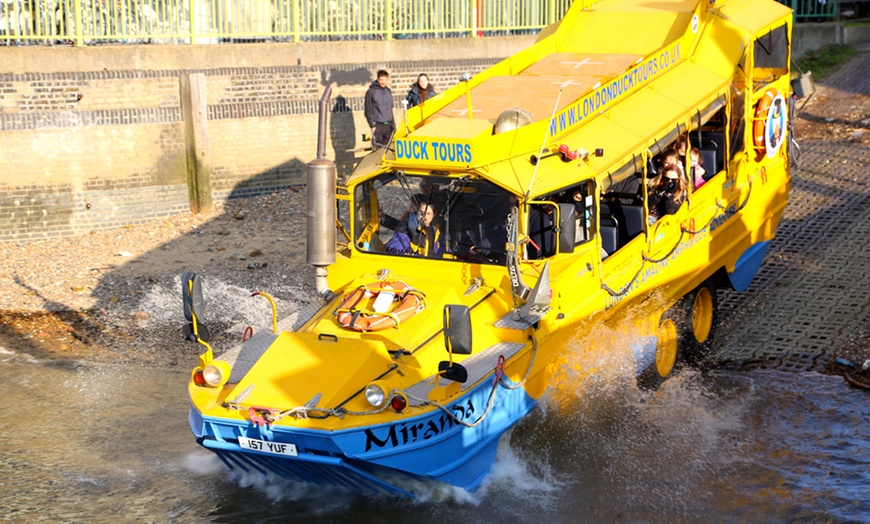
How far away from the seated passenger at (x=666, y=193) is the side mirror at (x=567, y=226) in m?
1.63

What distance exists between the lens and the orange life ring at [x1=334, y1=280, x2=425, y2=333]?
8438 mm

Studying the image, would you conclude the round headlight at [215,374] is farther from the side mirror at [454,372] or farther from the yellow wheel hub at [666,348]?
the yellow wheel hub at [666,348]

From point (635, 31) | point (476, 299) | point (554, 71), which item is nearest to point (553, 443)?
point (476, 299)

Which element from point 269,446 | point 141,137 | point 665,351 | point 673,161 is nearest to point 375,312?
point 269,446

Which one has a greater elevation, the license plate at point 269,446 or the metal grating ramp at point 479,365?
the metal grating ramp at point 479,365

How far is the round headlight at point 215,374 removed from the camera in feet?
26.6

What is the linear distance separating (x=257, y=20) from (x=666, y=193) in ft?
27.2

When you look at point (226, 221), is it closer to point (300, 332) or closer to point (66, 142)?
point (66, 142)

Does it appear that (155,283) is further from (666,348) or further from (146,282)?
(666,348)

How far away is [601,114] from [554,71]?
138 cm

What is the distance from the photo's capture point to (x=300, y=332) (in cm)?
869

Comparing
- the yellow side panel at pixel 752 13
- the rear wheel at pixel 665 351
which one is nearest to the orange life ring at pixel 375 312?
the rear wheel at pixel 665 351

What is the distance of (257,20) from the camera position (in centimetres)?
1645

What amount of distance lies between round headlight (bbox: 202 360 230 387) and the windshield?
191cm
